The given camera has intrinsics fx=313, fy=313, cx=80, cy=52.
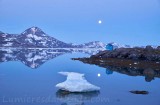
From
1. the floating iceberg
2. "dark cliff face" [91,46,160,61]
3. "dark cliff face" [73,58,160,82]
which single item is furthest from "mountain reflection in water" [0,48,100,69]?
the floating iceberg

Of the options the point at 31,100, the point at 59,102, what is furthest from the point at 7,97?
the point at 59,102

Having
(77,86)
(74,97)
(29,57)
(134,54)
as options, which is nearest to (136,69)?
(134,54)

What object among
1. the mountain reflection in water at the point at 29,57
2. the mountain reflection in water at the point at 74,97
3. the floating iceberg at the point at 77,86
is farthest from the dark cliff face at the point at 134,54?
the mountain reflection in water at the point at 74,97

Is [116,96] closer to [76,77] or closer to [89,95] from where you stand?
[89,95]

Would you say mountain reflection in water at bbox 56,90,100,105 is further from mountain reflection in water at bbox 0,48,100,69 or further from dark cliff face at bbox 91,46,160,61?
dark cliff face at bbox 91,46,160,61

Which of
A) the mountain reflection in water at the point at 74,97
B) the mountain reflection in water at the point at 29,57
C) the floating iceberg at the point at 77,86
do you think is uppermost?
the mountain reflection in water at the point at 29,57

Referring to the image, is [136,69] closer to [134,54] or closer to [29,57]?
[134,54]

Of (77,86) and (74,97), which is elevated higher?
(77,86)

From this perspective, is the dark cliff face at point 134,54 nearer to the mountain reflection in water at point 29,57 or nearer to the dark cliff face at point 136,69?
the dark cliff face at point 136,69

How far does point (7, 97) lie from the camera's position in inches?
336

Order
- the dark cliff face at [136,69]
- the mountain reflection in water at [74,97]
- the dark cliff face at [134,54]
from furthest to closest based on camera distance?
the dark cliff face at [134,54] < the dark cliff face at [136,69] < the mountain reflection in water at [74,97]

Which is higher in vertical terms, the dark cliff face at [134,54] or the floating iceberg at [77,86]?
the dark cliff face at [134,54]

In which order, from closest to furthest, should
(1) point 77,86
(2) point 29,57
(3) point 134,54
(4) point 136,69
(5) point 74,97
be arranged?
(5) point 74,97 → (1) point 77,86 → (4) point 136,69 → (3) point 134,54 → (2) point 29,57

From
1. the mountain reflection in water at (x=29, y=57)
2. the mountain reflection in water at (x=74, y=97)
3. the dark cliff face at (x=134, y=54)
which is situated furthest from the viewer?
the dark cliff face at (x=134, y=54)
